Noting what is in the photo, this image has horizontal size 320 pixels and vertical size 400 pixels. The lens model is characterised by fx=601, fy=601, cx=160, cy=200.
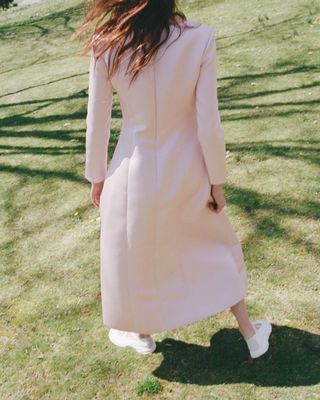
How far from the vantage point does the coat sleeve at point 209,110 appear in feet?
8.18

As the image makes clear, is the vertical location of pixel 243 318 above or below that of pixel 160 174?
below

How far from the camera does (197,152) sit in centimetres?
268

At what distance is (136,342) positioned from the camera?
3262mm

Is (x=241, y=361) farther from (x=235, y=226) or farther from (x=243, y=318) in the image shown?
(x=235, y=226)

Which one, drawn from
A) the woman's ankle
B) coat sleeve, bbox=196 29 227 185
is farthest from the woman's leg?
coat sleeve, bbox=196 29 227 185

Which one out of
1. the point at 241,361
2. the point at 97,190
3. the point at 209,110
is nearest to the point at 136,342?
the point at 241,361

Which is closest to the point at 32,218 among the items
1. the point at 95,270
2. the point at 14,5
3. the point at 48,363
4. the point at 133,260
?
the point at 95,270

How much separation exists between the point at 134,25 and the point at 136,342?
1.70 meters

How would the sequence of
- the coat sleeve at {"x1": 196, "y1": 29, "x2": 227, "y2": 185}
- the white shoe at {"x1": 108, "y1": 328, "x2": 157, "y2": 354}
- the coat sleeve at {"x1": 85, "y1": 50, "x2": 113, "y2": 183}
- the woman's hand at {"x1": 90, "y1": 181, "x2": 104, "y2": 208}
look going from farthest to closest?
the white shoe at {"x1": 108, "y1": 328, "x2": 157, "y2": 354} < the woman's hand at {"x1": 90, "y1": 181, "x2": 104, "y2": 208} < the coat sleeve at {"x1": 85, "y1": 50, "x2": 113, "y2": 183} < the coat sleeve at {"x1": 196, "y1": 29, "x2": 227, "y2": 185}

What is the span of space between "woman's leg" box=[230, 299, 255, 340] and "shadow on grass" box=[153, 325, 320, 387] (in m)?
0.18

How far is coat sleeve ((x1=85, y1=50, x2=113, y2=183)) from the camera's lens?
2596mm

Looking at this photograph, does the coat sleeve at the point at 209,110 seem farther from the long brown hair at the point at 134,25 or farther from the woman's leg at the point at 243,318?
the woman's leg at the point at 243,318

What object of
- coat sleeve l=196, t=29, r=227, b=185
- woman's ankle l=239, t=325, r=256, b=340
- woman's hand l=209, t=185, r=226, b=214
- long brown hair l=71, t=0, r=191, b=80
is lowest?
woman's ankle l=239, t=325, r=256, b=340

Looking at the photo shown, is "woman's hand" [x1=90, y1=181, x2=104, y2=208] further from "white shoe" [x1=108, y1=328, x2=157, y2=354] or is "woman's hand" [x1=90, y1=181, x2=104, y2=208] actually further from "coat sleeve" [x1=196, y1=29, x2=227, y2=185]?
"white shoe" [x1=108, y1=328, x2=157, y2=354]
